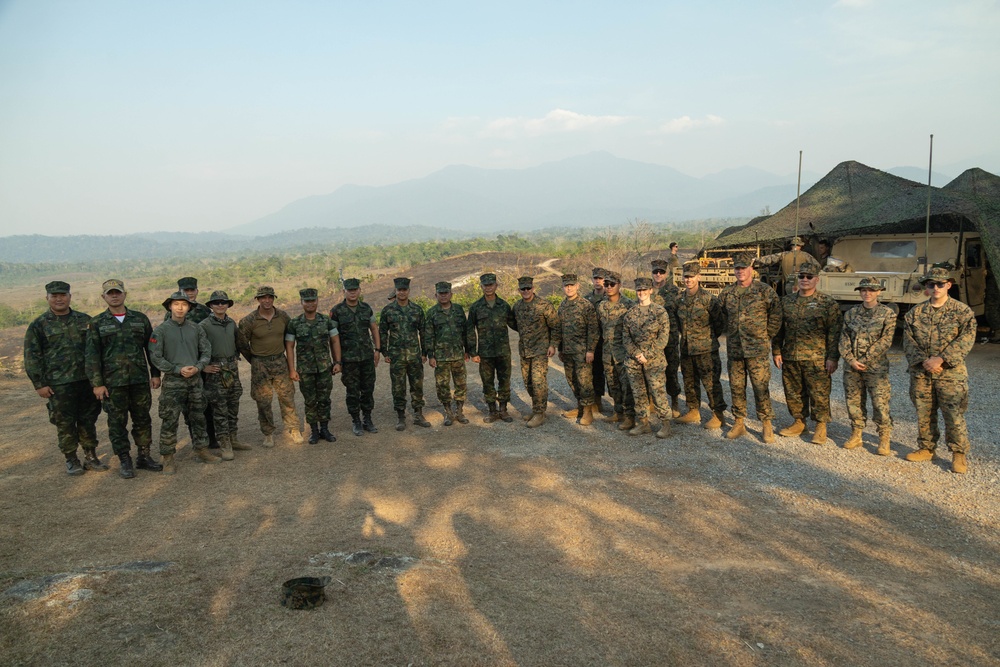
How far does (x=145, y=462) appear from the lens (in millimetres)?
6777

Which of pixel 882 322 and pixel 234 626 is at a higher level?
pixel 882 322

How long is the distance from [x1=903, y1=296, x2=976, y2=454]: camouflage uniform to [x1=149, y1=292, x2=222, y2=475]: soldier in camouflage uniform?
733 cm

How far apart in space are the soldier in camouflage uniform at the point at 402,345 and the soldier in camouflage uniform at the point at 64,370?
3.30m

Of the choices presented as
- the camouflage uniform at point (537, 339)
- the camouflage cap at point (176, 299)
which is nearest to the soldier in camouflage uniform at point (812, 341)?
the camouflage uniform at point (537, 339)

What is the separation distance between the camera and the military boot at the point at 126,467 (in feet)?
21.4

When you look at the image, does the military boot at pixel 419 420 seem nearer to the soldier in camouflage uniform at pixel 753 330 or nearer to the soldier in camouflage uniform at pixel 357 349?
the soldier in camouflage uniform at pixel 357 349

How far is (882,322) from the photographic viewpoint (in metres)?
6.29

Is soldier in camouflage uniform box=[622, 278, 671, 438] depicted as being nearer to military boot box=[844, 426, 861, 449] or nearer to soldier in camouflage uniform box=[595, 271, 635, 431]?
soldier in camouflage uniform box=[595, 271, 635, 431]

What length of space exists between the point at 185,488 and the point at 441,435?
293 cm

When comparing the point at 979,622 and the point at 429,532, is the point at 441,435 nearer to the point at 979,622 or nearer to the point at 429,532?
the point at 429,532

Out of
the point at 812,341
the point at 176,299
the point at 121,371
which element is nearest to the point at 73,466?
the point at 121,371

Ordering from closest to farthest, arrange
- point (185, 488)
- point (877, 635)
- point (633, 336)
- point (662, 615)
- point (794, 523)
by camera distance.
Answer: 1. point (877, 635)
2. point (662, 615)
3. point (794, 523)
4. point (185, 488)
5. point (633, 336)

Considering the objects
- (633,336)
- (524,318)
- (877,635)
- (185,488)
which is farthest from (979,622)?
(185,488)

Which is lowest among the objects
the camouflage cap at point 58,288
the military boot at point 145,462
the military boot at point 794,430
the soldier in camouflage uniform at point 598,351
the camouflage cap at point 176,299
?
the military boot at point 794,430
